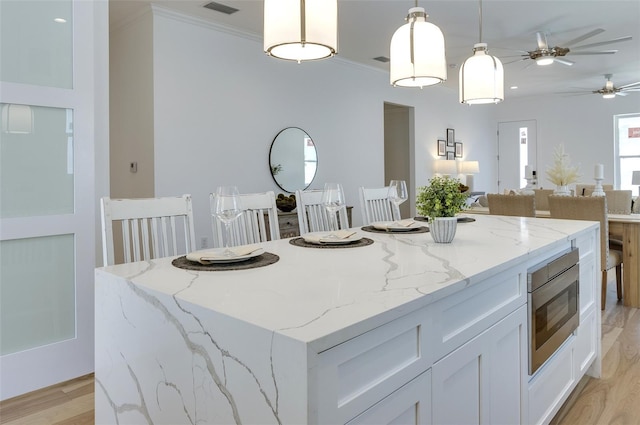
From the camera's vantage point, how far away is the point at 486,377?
1.31 meters

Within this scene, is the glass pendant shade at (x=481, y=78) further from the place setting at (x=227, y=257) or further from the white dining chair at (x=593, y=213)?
the white dining chair at (x=593, y=213)

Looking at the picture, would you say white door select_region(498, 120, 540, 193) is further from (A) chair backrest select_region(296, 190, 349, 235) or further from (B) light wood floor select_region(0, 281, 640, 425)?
(A) chair backrest select_region(296, 190, 349, 235)

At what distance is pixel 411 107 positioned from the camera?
6.87m

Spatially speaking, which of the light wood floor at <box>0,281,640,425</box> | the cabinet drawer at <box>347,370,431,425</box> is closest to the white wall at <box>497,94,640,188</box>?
the light wood floor at <box>0,281,640,425</box>

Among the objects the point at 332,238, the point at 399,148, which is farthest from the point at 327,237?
the point at 399,148

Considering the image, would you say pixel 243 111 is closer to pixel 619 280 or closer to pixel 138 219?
pixel 138 219

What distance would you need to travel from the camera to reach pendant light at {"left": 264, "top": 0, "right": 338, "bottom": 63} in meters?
1.50

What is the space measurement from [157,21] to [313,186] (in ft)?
7.74

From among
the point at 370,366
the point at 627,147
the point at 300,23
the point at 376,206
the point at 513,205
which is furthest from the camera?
the point at 627,147

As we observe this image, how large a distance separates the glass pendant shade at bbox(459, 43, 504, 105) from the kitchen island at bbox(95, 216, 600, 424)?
95 cm

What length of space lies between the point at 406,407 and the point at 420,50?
1.45m

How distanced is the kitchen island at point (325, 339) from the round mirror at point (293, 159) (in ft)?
10.3

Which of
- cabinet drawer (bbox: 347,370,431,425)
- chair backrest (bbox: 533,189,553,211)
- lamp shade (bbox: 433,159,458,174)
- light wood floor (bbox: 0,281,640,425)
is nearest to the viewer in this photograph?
cabinet drawer (bbox: 347,370,431,425)

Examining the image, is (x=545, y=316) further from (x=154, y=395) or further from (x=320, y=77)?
(x=320, y=77)
